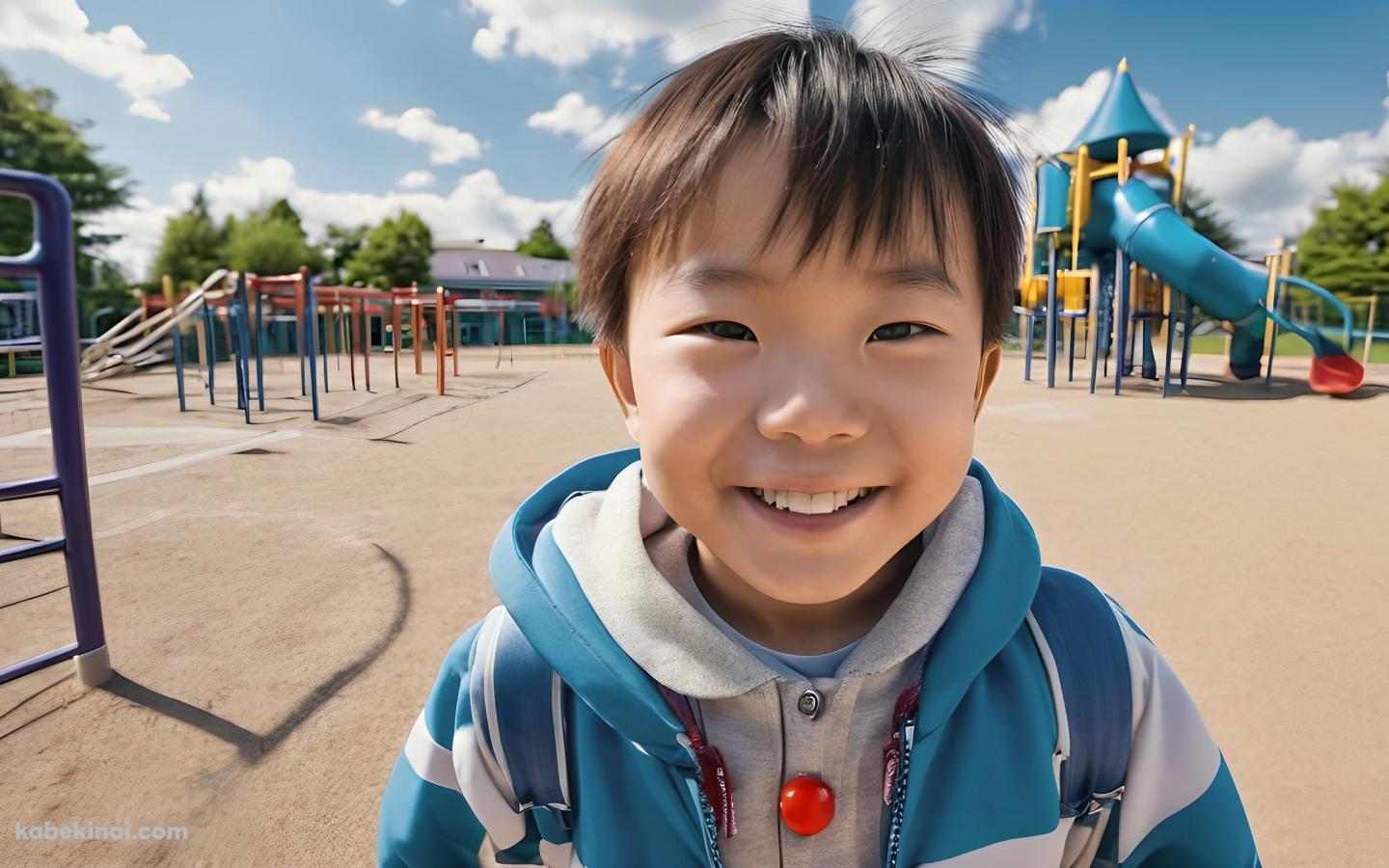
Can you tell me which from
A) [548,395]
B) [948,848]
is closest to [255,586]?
[948,848]

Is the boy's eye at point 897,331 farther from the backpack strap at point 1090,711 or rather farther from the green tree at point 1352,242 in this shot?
the green tree at point 1352,242

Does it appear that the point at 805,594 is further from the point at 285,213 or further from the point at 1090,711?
the point at 285,213

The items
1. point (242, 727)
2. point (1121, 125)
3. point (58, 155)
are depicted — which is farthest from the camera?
point (58, 155)

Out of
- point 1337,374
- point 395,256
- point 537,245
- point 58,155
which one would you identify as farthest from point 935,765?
point 537,245

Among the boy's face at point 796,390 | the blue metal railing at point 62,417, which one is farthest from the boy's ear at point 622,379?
the blue metal railing at point 62,417

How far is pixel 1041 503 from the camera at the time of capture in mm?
4199

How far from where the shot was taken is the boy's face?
750 millimetres

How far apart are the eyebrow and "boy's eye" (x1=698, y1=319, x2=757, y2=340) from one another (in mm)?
39

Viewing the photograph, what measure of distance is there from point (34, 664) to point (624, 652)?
7.52 ft

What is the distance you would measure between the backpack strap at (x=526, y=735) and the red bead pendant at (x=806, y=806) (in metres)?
0.25

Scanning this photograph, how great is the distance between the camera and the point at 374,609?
2.79 meters

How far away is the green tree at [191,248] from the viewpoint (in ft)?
115

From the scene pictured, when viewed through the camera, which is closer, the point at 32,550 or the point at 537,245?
the point at 32,550

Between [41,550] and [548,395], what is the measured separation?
8582 millimetres
